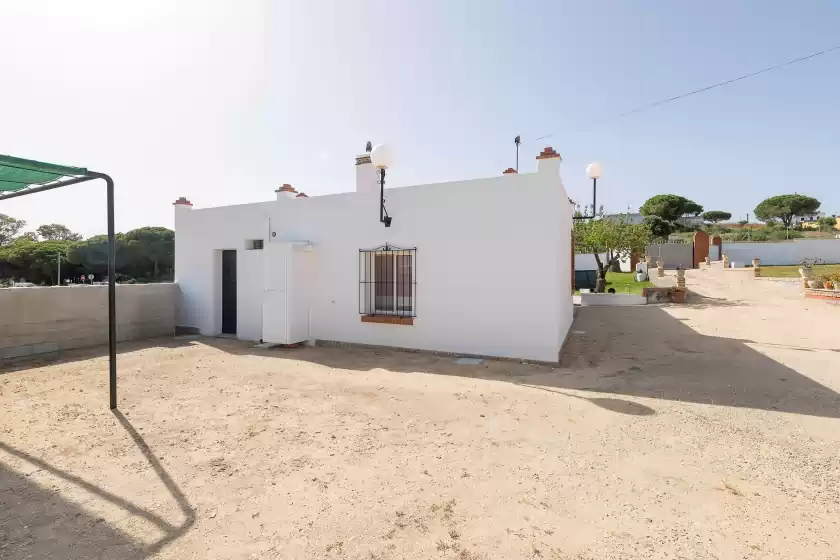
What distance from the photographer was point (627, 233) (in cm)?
2041

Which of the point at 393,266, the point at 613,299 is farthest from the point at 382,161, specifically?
the point at 613,299

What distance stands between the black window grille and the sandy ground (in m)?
1.42

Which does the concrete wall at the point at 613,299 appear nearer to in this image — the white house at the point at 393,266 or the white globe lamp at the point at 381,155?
the white house at the point at 393,266

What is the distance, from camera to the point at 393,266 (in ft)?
24.7

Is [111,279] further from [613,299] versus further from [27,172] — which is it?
[613,299]

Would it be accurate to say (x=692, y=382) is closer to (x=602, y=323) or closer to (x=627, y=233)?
(x=602, y=323)

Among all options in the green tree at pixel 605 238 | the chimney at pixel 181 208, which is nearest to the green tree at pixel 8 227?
the chimney at pixel 181 208

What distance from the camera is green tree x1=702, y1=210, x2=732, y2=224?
68.8 metres

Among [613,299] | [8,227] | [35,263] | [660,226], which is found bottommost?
[613,299]

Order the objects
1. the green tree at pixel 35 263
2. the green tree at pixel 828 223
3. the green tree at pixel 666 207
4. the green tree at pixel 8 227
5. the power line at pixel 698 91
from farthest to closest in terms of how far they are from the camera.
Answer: the green tree at pixel 666 207
the green tree at pixel 8 227
the green tree at pixel 828 223
the green tree at pixel 35 263
the power line at pixel 698 91

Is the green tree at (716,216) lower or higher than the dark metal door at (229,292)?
higher

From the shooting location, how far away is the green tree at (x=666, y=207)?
5175 cm

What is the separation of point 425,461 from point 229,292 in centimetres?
775

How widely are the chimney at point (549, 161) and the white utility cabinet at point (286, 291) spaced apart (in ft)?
15.1
